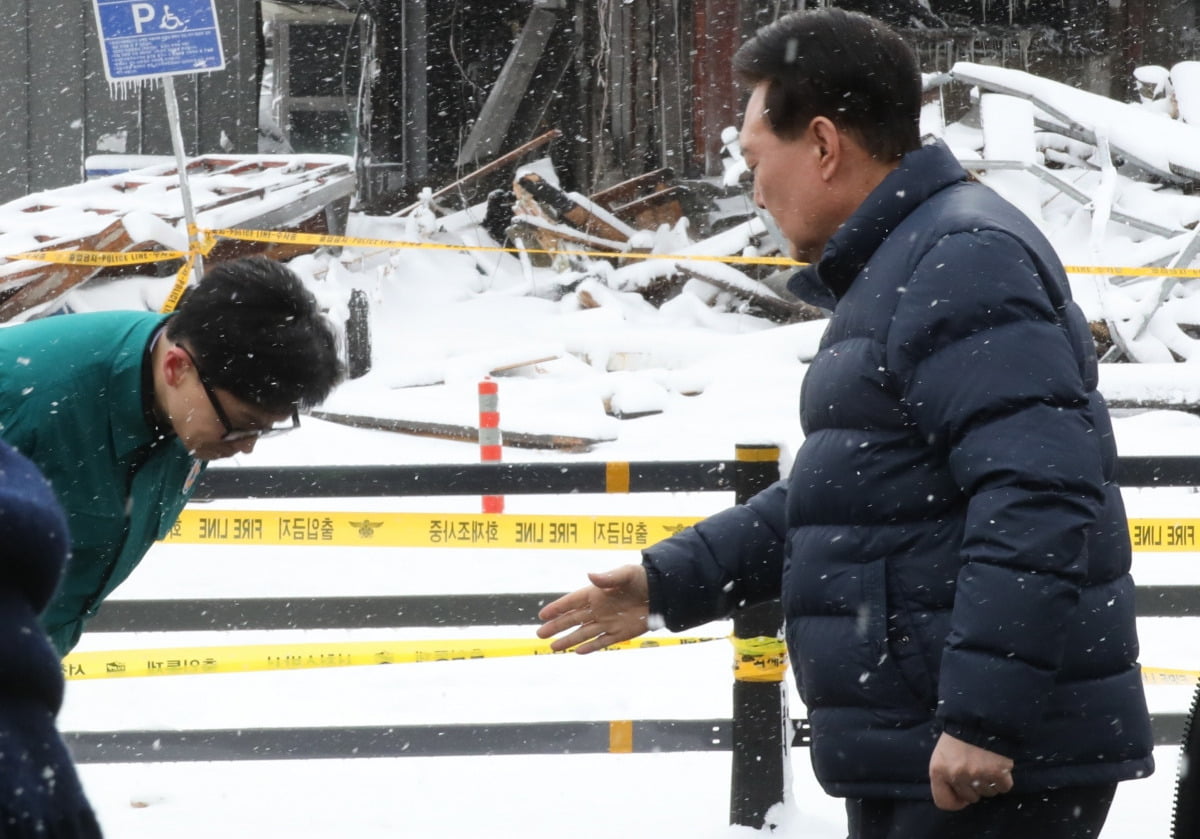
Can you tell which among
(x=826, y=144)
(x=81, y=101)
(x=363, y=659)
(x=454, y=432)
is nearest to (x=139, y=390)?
(x=826, y=144)

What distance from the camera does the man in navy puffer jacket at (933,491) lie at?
5.72 ft

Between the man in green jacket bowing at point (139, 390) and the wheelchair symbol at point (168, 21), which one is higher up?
the wheelchair symbol at point (168, 21)

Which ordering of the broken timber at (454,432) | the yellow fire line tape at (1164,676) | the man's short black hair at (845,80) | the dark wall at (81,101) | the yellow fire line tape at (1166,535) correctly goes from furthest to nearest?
the dark wall at (81,101), the broken timber at (454,432), the yellow fire line tape at (1166,535), the yellow fire line tape at (1164,676), the man's short black hair at (845,80)

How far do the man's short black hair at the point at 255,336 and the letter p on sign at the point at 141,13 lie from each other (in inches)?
324

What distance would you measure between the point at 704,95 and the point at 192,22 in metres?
8.40

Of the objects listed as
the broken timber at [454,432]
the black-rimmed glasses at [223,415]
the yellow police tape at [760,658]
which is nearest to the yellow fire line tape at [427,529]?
the yellow police tape at [760,658]

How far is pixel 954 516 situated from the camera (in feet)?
6.11

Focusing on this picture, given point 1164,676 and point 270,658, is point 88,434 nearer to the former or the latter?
point 270,658

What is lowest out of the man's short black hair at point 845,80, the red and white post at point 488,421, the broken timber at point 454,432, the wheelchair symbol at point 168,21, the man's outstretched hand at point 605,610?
the broken timber at point 454,432

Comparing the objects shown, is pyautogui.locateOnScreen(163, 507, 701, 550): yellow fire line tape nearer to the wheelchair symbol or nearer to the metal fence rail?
the metal fence rail

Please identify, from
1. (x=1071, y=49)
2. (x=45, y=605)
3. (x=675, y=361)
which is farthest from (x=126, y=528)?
(x=1071, y=49)

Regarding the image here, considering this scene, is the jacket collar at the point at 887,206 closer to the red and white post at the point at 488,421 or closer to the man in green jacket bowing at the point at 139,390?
the man in green jacket bowing at the point at 139,390

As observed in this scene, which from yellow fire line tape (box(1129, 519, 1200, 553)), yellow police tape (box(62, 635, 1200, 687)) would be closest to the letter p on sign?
yellow police tape (box(62, 635, 1200, 687))

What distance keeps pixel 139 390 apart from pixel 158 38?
325 inches
